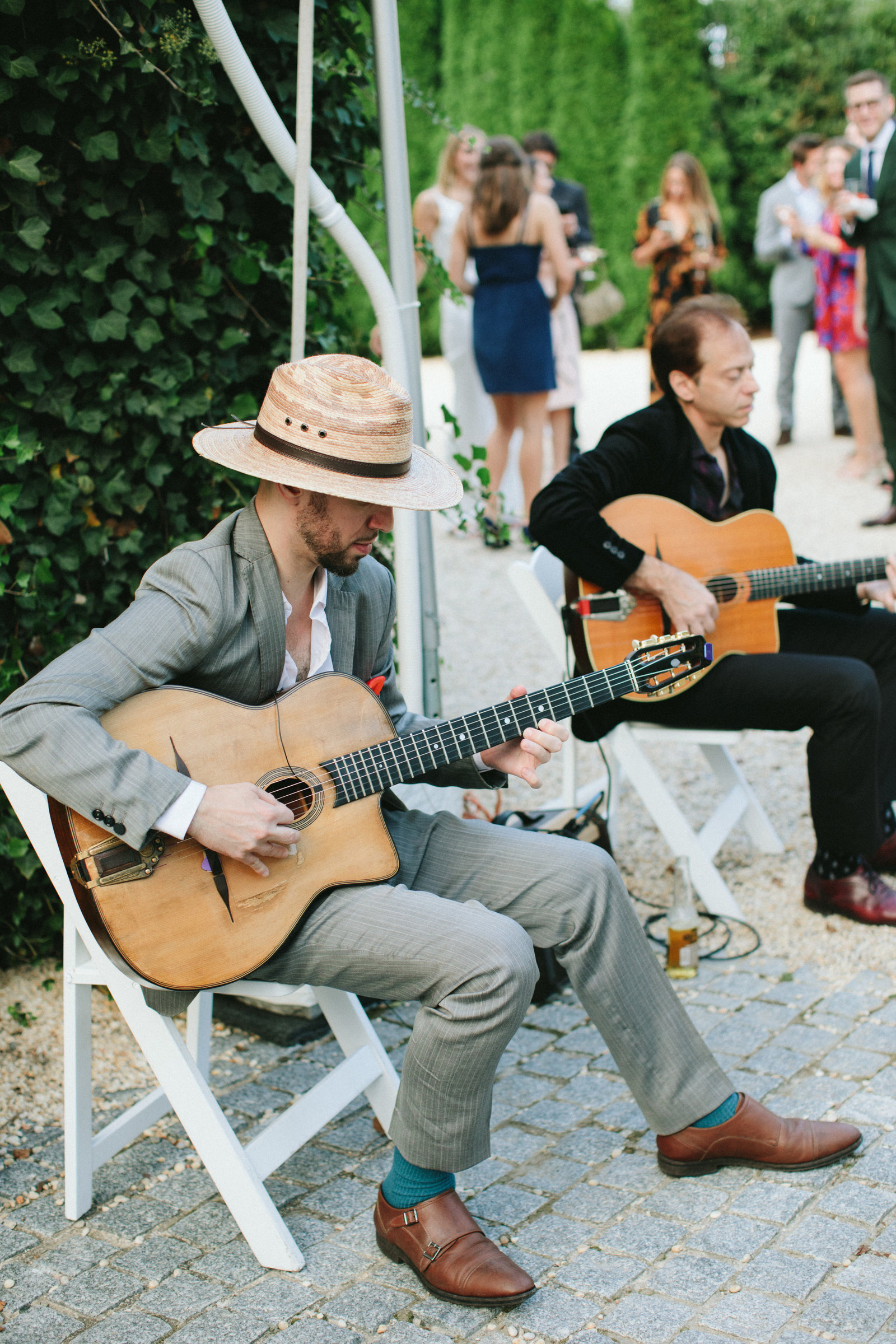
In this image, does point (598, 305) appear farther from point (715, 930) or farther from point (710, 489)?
point (715, 930)

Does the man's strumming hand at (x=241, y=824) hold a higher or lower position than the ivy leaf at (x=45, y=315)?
lower

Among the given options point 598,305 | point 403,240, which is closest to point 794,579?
point 403,240

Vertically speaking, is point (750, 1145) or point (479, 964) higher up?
point (479, 964)

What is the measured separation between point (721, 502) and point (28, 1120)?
2564 millimetres

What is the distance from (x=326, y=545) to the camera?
98.6 inches

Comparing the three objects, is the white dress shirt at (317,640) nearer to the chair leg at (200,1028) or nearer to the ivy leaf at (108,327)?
the chair leg at (200,1028)

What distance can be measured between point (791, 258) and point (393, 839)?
9.52m

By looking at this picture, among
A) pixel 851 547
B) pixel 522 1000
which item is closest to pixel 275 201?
pixel 522 1000

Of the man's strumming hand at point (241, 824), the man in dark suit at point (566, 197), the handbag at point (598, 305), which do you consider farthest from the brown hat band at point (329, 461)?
the handbag at point (598, 305)

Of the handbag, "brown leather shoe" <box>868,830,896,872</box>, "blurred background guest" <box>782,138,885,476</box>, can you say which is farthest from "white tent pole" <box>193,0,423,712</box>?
the handbag

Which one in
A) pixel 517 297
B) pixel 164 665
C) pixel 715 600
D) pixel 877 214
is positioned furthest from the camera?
pixel 517 297

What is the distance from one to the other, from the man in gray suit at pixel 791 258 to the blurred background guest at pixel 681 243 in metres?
1.13

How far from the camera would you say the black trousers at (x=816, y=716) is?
3643 millimetres

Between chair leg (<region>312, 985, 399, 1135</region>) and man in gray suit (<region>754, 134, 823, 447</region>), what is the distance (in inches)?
343
